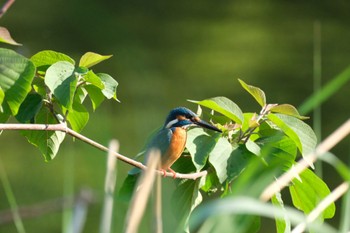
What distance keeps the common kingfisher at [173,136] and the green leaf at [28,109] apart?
230 mm

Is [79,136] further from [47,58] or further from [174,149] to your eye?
[174,149]

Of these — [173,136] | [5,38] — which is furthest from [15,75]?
[173,136]

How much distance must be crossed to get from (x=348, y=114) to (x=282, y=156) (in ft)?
15.0

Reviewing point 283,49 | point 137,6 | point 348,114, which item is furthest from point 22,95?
point 137,6

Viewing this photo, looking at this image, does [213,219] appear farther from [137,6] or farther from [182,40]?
[137,6]

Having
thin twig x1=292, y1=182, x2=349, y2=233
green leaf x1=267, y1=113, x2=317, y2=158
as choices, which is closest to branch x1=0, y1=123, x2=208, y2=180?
green leaf x1=267, y1=113, x2=317, y2=158

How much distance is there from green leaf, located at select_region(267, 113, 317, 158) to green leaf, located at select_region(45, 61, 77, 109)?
1.15 feet

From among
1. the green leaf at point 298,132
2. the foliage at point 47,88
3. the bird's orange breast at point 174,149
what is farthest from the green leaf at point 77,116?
the green leaf at point 298,132

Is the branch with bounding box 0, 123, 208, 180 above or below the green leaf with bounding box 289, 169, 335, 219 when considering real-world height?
above

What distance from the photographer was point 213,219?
99cm

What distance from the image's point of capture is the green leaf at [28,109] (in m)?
1.51

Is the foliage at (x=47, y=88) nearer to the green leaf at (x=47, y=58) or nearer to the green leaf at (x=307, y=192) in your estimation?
the green leaf at (x=47, y=58)

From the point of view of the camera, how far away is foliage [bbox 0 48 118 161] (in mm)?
1374

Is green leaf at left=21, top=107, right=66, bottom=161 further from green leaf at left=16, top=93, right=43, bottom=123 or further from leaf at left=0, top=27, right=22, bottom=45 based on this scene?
leaf at left=0, top=27, right=22, bottom=45
